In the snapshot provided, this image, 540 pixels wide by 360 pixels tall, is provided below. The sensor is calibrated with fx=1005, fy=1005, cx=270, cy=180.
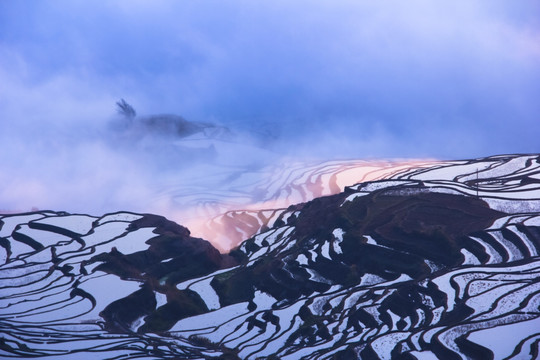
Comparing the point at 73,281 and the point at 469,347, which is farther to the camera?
the point at 73,281

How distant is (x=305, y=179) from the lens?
7156 centimetres

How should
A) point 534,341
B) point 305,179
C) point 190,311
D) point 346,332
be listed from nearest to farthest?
point 534,341, point 346,332, point 190,311, point 305,179

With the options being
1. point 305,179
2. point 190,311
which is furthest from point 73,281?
point 305,179

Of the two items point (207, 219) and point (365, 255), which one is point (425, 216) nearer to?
point (365, 255)

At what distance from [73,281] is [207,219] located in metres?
19.8

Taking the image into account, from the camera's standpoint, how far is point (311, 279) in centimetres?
4244

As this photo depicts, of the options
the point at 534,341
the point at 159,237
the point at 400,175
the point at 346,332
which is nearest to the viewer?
the point at 534,341

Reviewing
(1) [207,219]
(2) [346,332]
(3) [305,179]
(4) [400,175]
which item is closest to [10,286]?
(2) [346,332]

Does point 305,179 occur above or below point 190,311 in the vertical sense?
above

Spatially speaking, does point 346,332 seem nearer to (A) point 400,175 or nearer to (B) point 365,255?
(B) point 365,255

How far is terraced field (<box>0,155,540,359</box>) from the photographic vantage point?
110ft

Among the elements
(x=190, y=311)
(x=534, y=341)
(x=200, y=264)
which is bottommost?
(x=534, y=341)

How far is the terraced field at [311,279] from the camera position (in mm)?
33469

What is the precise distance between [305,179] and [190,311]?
30.9m
